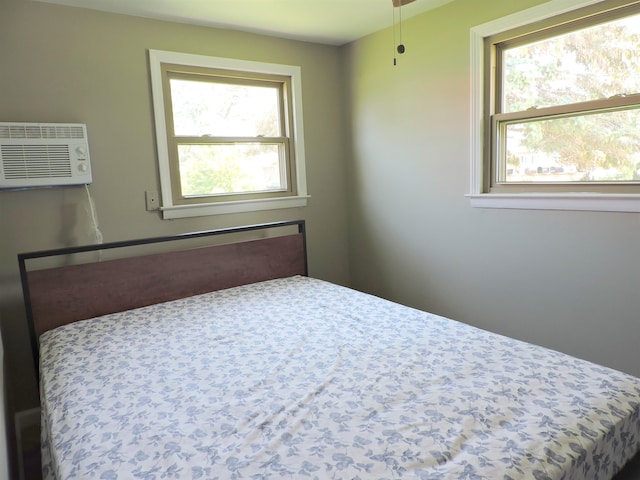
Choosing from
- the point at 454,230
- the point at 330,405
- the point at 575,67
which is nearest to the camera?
the point at 330,405

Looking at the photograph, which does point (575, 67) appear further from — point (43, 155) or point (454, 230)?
point (43, 155)

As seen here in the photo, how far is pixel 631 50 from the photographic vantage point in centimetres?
198

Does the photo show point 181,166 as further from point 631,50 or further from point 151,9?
point 631,50

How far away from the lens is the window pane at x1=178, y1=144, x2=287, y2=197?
9.25 feet

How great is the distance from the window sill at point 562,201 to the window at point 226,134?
133 cm

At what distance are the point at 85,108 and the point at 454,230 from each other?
2.27m

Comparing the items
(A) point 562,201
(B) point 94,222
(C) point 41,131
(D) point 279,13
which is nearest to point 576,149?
(A) point 562,201

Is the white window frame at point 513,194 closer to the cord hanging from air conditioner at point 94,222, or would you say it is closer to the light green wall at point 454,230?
the light green wall at point 454,230

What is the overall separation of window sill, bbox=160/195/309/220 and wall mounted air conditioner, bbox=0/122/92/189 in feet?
1.69

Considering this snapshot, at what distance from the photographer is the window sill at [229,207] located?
2.70 meters

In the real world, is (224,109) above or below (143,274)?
above

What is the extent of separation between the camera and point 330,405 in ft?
4.27

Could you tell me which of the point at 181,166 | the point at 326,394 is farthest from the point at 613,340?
the point at 181,166

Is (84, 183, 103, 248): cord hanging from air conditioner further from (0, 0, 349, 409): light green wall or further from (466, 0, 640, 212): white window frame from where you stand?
(466, 0, 640, 212): white window frame
